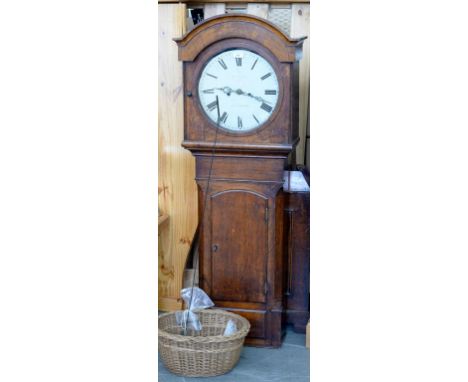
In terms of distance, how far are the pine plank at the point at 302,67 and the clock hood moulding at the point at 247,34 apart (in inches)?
10.6

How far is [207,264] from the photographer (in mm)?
2678

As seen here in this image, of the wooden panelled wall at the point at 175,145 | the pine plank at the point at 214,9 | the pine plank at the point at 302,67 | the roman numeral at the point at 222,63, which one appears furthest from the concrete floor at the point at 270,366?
the pine plank at the point at 214,9

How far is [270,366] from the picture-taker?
2539 mm

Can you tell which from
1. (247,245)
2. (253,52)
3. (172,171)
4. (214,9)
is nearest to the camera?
(253,52)

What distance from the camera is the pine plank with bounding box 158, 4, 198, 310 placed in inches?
113

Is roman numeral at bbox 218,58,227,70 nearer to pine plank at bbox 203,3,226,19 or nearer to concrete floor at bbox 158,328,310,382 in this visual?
pine plank at bbox 203,3,226,19

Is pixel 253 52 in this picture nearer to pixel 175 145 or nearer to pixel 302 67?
pixel 302 67

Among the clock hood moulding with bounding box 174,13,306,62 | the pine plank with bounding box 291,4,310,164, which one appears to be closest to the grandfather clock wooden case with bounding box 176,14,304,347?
the clock hood moulding with bounding box 174,13,306,62

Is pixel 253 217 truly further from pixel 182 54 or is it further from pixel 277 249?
pixel 182 54

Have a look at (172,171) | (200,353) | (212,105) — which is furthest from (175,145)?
(200,353)

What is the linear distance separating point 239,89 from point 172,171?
57 cm

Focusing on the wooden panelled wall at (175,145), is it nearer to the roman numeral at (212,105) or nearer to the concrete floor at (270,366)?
the roman numeral at (212,105)

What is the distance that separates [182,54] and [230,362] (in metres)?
1.04

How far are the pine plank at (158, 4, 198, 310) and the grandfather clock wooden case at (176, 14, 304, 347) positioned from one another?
31cm
